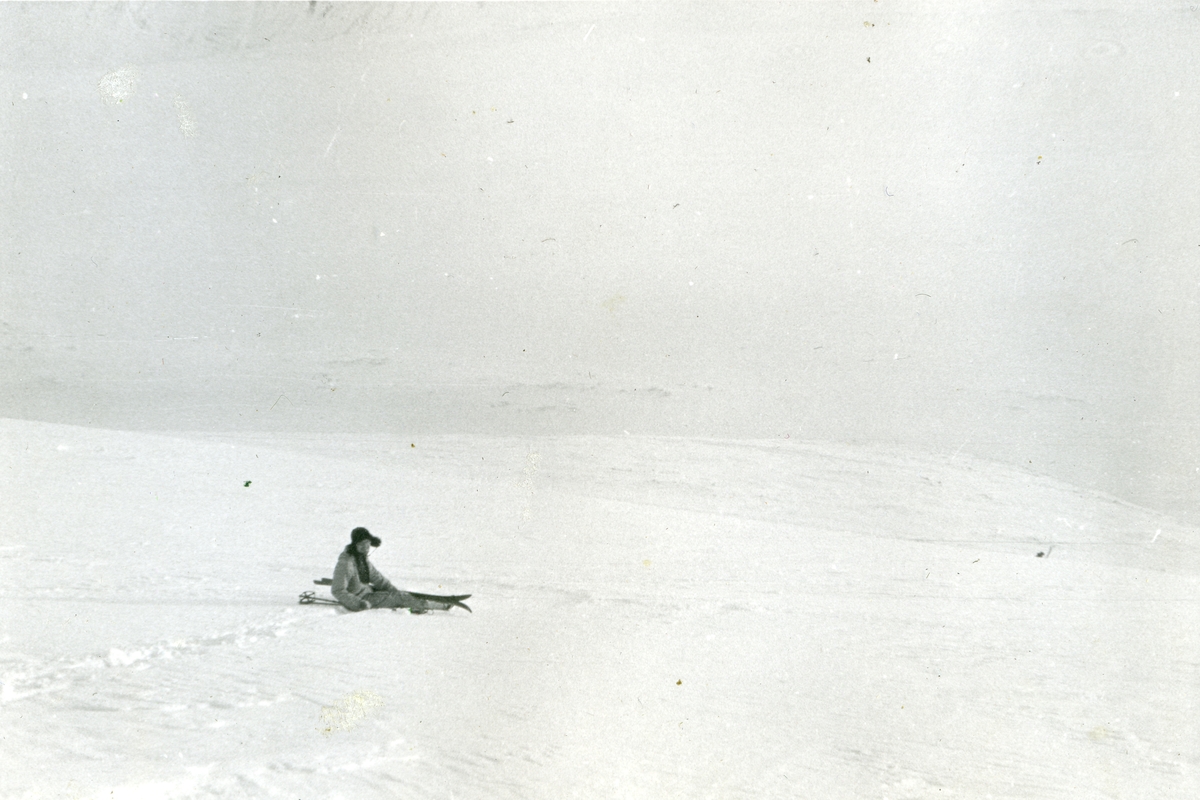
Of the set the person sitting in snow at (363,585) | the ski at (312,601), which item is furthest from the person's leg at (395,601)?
the ski at (312,601)

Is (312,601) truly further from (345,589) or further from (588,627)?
(588,627)

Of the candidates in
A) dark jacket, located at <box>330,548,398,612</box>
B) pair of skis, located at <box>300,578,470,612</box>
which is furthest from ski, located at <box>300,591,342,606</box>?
dark jacket, located at <box>330,548,398,612</box>

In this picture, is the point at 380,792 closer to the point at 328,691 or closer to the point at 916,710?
the point at 328,691

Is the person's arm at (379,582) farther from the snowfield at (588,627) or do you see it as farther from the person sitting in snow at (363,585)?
the snowfield at (588,627)

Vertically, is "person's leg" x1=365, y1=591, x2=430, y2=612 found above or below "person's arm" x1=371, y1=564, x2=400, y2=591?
below

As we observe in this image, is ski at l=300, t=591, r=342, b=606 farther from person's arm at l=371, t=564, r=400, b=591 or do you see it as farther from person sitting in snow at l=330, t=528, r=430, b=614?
person's arm at l=371, t=564, r=400, b=591

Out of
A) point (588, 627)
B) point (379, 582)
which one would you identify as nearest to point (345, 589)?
point (379, 582)
